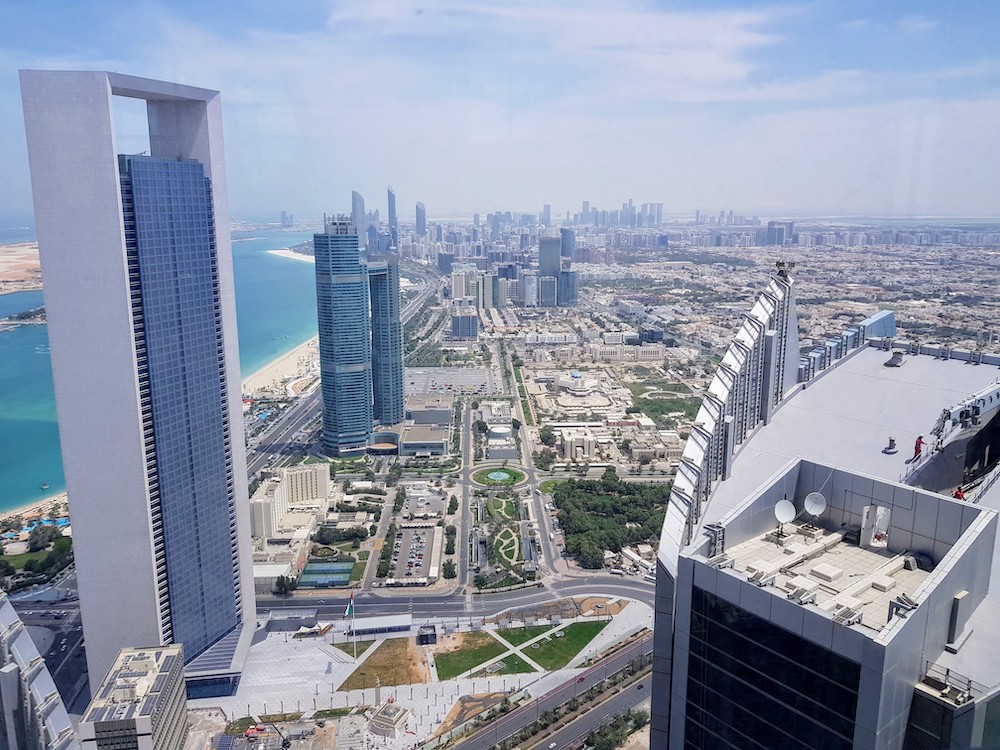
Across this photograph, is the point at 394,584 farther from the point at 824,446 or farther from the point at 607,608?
the point at 824,446

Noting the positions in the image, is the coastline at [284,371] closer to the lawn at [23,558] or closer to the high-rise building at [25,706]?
the lawn at [23,558]

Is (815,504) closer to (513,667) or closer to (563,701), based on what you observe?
(563,701)

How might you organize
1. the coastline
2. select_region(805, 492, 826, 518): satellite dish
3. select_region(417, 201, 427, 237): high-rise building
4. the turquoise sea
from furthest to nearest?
1. select_region(417, 201, 427, 237): high-rise building
2. the coastline
3. the turquoise sea
4. select_region(805, 492, 826, 518): satellite dish

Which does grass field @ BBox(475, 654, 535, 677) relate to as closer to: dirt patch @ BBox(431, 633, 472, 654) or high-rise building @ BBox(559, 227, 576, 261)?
dirt patch @ BBox(431, 633, 472, 654)

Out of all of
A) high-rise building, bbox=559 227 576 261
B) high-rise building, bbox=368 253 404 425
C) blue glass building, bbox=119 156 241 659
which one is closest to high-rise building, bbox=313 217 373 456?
high-rise building, bbox=368 253 404 425

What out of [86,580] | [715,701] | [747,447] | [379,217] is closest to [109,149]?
[86,580]

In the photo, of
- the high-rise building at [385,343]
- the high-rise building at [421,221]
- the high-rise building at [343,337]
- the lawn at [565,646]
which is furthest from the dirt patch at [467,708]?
the high-rise building at [421,221]

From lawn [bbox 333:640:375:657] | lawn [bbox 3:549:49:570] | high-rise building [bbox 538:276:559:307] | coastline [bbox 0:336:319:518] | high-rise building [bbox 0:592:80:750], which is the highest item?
high-rise building [bbox 0:592:80:750]
